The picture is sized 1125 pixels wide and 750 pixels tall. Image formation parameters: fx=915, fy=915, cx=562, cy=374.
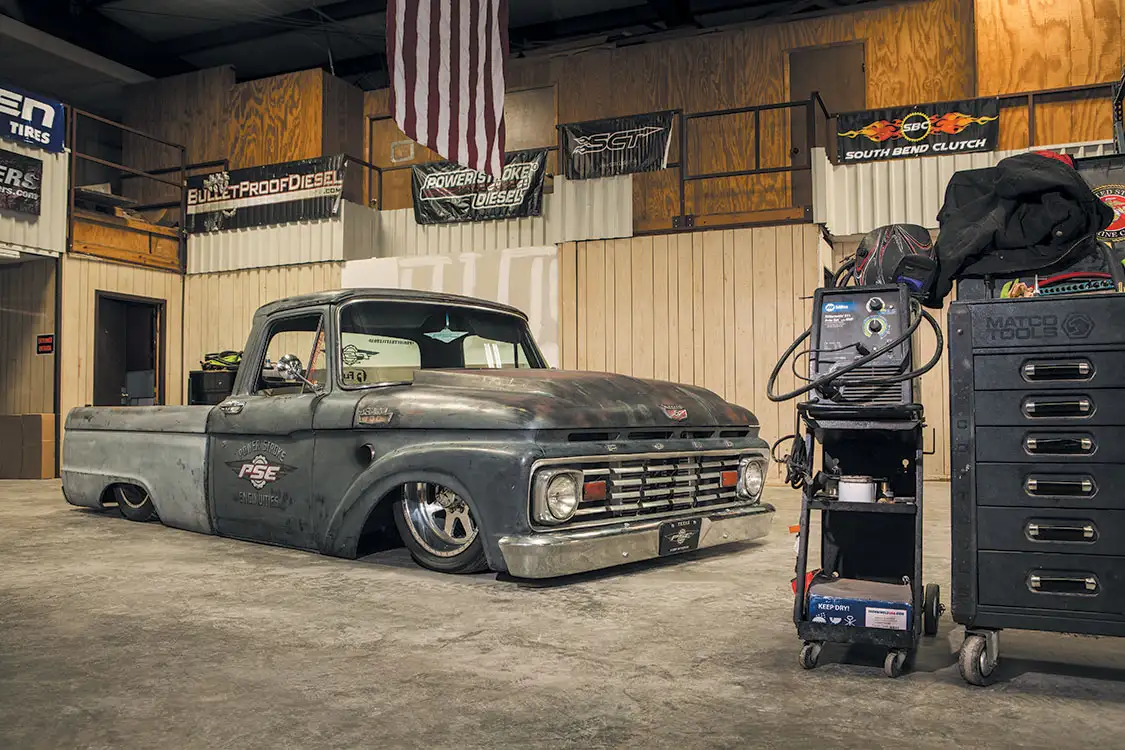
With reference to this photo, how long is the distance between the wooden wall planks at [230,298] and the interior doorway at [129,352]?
15.8 inches

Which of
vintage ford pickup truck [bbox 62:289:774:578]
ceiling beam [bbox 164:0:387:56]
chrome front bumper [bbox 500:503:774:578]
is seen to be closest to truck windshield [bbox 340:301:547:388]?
vintage ford pickup truck [bbox 62:289:774:578]

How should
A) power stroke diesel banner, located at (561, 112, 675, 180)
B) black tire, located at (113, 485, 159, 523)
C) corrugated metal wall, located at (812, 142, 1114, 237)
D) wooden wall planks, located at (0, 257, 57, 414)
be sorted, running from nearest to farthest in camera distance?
1. black tire, located at (113, 485, 159, 523)
2. corrugated metal wall, located at (812, 142, 1114, 237)
3. power stroke diesel banner, located at (561, 112, 675, 180)
4. wooden wall planks, located at (0, 257, 57, 414)

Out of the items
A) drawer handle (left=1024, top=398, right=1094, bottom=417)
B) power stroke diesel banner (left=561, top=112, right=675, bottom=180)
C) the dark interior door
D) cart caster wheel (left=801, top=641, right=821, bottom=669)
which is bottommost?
cart caster wheel (left=801, top=641, right=821, bottom=669)

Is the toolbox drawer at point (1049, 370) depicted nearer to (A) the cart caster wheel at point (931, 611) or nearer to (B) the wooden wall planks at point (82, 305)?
(A) the cart caster wheel at point (931, 611)

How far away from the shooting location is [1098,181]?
17.6 feet

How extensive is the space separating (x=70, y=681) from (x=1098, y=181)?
18.7 ft

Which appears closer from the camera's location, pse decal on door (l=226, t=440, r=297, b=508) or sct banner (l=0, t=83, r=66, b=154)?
pse decal on door (l=226, t=440, r=297, b=508)

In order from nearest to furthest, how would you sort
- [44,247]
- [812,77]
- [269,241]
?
[44,247]
[812,77]
[269,241]

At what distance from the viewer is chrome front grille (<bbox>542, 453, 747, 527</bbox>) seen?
4285mm

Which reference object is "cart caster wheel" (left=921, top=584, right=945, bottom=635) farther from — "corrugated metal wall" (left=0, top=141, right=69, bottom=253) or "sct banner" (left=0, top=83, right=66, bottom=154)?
"sct banner" (left=0, top=83, right=66, bottom=154)

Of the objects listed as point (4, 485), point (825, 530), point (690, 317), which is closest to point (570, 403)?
point (825, 530)

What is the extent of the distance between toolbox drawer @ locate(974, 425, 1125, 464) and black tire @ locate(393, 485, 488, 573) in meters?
2.34

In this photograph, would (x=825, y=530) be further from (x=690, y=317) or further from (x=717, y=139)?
(x=717, y=139)

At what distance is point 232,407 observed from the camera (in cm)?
546
